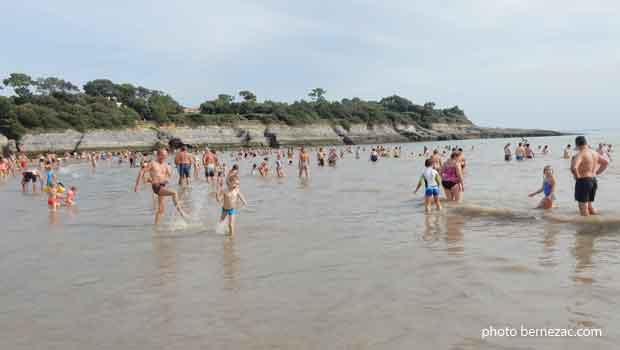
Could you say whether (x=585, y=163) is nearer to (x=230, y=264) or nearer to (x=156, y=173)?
(x=230, y=264)

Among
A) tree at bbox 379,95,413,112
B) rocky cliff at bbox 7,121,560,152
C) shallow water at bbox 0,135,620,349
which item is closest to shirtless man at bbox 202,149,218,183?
shallow water at bbox 0,135,620,349

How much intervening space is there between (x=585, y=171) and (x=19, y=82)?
100424 millimetres

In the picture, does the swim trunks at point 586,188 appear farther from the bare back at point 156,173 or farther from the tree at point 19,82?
the tree at point 19,82

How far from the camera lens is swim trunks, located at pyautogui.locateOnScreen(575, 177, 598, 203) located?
869 cm

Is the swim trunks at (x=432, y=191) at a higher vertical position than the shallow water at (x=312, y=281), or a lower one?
higher

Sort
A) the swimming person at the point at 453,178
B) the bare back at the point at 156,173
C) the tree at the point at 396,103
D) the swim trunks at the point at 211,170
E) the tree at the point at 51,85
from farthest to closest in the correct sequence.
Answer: the tree at the point at 396,103
the tree at the point at 51,85
the swim trunks at the point at 211,170
the swimming person at the point at 453,178
the bare back at the point at 156,173

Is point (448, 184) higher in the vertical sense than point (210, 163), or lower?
lower

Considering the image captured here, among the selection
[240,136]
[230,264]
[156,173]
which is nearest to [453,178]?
[156,173]

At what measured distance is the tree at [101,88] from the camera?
102 metres

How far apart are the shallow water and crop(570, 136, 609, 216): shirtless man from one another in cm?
37

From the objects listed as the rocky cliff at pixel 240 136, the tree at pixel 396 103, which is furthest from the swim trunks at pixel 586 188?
the tree at pixel 396 103

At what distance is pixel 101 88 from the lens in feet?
340

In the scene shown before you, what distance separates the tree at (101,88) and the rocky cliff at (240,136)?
38596 mm

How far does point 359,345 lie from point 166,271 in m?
3.11
